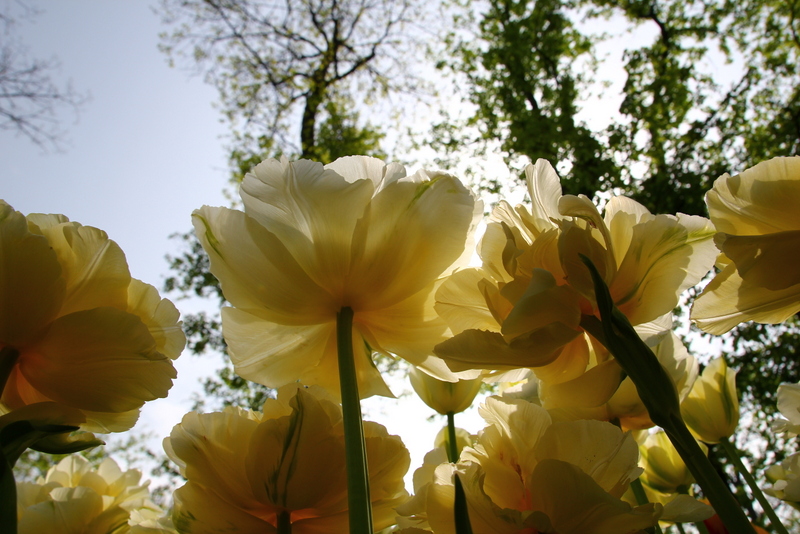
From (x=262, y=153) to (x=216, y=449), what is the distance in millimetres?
8396

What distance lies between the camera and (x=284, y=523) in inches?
A: 21.7

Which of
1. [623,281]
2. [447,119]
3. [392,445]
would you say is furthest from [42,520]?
[447,119]

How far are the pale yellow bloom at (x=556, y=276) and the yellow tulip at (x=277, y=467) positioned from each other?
0.48ft

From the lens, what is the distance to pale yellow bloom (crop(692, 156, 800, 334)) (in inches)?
18.9

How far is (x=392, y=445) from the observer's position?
60 cm

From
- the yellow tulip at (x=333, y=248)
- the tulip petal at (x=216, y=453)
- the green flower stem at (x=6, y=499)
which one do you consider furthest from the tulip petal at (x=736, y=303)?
the green flower stem at (x=6, y=499)

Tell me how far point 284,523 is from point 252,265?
0.81ft

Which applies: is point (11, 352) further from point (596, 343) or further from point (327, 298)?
point (596, 343)

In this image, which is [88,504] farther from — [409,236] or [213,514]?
[409,236]

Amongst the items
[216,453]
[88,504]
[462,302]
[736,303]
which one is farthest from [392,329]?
[88,504]

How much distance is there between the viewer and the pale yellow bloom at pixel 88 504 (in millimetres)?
717

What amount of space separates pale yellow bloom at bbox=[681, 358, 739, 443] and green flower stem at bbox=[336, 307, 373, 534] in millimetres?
644

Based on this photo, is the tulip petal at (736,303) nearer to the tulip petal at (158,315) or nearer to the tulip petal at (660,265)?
the tulip petal at (660,265)

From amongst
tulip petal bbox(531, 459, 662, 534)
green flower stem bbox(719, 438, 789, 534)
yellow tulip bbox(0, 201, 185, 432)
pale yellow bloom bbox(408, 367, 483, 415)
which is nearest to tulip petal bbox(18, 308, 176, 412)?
yellow tulip bbox(0, 201, 185, 432)
